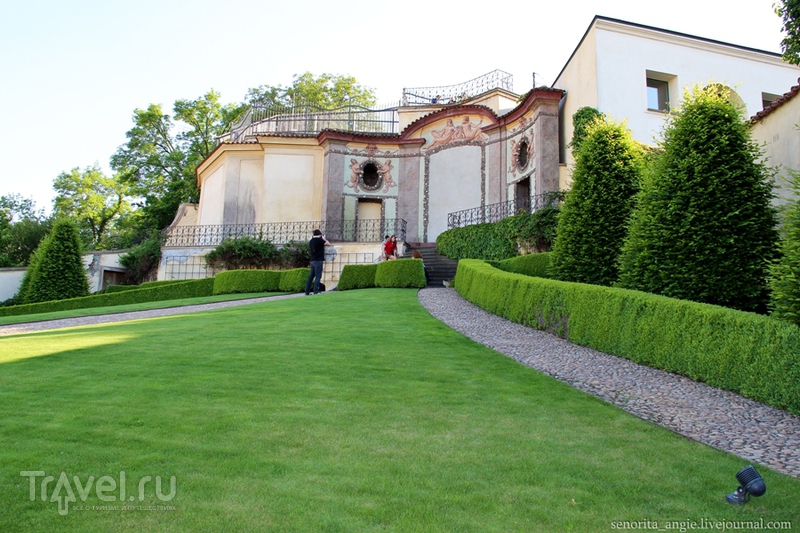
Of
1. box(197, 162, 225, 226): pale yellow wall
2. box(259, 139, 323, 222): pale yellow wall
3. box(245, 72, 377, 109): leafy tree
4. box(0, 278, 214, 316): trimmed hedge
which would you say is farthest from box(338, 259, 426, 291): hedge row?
box(245, 72, 377, 109): leafy tree

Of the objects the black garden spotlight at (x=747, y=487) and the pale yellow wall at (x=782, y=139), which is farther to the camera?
the pale yellow wall at (x=782, y=139)

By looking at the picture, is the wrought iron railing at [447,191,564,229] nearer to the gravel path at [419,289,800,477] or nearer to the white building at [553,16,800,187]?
the white building at [553,16,800,187]

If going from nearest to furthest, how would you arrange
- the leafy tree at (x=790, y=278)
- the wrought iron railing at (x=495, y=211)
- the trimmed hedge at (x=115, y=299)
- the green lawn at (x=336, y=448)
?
the green lawn at (x=336, y=448) < the leafy tree at (x=790, y=278) < the trimmed hedge at (x=115, y=299) < the wrought iron railing at (x=495, y=211)

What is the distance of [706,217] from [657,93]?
12578 millimetres

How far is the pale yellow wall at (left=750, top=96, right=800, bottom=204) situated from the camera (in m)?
9.73

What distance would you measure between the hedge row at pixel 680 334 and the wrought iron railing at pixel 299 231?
16.2 metres

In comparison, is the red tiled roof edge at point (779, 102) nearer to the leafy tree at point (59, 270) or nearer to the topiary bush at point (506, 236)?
the topiary bush at point (506, 236)

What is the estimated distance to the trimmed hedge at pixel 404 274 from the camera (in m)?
A: 17.1

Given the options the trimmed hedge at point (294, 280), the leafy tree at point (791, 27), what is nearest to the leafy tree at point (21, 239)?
the trimmed hedge at point (294, 280)

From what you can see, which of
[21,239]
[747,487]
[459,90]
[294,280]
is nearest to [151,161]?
[21,239]

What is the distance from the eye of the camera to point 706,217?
9.10 metres

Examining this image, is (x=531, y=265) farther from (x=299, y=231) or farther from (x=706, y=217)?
(x=299, y=231)

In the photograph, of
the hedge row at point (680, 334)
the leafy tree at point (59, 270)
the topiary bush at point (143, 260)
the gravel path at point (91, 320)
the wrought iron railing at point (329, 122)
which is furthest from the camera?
the wrought iron railing at point (329, 122)

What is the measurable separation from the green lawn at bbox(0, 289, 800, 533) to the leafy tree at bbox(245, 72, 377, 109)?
33.3 meters
